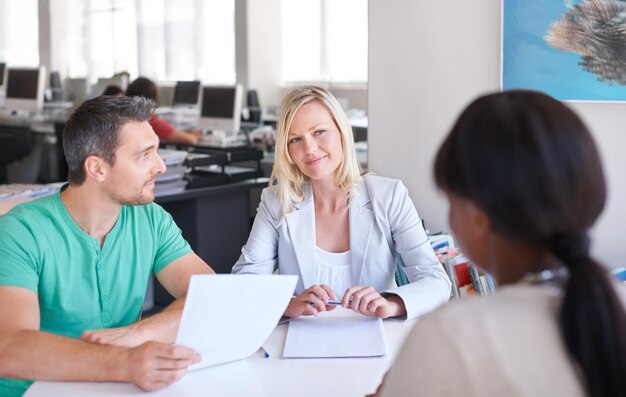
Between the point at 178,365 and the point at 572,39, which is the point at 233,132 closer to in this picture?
the point at 572,39

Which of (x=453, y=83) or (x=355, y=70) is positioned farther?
(x=355, y=70)

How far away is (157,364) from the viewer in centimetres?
158

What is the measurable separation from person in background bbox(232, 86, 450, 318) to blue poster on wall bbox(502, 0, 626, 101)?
2.54ft

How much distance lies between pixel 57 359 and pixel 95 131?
67 centimetres

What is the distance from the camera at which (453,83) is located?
121 inches

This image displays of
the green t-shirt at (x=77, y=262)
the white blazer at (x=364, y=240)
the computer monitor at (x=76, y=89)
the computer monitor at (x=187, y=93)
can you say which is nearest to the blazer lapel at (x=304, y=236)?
the white blazer at (x=364, y=240)

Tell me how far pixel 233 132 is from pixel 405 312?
4.74 m

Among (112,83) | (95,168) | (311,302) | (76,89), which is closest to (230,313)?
(311,302)

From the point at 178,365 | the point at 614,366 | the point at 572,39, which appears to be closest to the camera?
the point at 614,366

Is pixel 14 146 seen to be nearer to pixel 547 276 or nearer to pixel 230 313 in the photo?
pixel 230 313

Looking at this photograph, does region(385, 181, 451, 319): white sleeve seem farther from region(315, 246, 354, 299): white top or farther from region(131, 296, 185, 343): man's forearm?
region(131, 296, 185, 343): man's forearm

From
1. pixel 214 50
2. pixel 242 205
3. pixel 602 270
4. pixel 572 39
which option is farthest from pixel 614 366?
pixel 214 50

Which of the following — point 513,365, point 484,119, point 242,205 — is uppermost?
point 484,119

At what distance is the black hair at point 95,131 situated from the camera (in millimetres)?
2076
